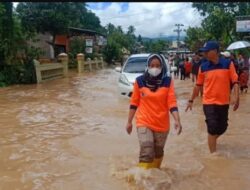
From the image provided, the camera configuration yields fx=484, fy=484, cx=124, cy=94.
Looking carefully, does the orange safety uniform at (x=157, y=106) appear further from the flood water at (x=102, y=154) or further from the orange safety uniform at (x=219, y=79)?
the orange safety uniform at (x=219, y=79)

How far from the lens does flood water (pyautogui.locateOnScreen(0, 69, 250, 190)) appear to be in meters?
6.25

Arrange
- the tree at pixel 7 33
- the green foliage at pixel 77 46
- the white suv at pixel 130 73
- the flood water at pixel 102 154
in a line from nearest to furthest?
1. the flood water at pixel 102 154
2. the white suv at pixel 130 73
3. the tree at pixel 7 33
4. the green foliage at pixel 77 46

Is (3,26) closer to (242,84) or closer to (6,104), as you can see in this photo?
(6,104)

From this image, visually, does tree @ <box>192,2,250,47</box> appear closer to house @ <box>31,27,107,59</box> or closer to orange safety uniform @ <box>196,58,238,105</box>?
house @ <box>31,27,107,59</box>

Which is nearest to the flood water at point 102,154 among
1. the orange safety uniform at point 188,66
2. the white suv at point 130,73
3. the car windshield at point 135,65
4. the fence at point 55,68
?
the white suv at point 130,73

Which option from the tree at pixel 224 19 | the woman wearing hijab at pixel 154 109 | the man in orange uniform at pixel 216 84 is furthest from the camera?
the tree at pixel 224 19

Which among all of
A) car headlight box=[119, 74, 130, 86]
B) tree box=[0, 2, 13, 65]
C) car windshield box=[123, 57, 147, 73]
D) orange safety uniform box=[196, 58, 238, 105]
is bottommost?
car headlight box=[119, 74, 130, 86]

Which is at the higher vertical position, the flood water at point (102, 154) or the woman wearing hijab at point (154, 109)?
the woman wearing hijab at point (154, 109)

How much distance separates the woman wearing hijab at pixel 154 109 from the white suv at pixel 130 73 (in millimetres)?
8895

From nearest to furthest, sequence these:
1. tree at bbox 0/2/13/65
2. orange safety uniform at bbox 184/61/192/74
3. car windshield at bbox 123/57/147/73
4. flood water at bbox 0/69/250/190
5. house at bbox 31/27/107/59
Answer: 1. flood water at bbox 0/69/250/190
2. car windshield at bbox 123/57/147/73
3. tree at bbox 0/2/13/65
4. orange safety uniform at bbox 184/61/192/74
5. house at bbox 31/27/107/59

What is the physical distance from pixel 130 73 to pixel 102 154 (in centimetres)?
781

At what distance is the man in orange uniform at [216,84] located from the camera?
23.7ft

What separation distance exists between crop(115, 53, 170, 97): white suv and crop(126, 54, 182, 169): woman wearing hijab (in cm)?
889

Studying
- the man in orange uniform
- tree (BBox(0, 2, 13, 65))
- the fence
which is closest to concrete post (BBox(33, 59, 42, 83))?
the fence
